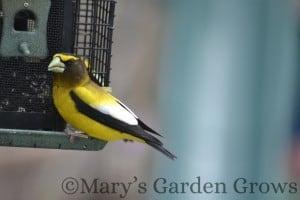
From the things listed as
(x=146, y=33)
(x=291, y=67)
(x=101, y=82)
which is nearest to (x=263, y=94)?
(x=291, y=67)

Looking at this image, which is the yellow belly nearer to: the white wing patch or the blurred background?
the white wing patch

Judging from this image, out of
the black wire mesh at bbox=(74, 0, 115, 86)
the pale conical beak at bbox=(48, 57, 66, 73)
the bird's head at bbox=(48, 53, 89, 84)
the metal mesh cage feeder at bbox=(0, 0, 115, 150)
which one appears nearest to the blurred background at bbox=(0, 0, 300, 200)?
the black wire mesh at bbox=(74, 0, 115, 86)

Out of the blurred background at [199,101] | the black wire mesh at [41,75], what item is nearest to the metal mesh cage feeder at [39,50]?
the black wire mesh at [41,75]

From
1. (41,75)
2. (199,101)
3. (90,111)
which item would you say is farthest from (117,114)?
(199,101)

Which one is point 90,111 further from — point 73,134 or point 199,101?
point 199,101

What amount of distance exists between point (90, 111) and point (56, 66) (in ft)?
0.84

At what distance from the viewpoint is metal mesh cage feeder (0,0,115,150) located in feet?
18.1

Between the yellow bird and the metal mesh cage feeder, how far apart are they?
0.24ft

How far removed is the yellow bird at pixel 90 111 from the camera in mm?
5508

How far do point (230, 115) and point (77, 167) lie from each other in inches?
36.5

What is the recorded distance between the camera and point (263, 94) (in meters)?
7.55

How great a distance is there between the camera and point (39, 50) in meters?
5.56

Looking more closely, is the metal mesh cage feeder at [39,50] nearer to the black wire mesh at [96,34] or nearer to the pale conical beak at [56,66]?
the black wire mesh at [96,34]

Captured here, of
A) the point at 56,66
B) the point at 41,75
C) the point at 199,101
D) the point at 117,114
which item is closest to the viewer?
the point at 56,66
